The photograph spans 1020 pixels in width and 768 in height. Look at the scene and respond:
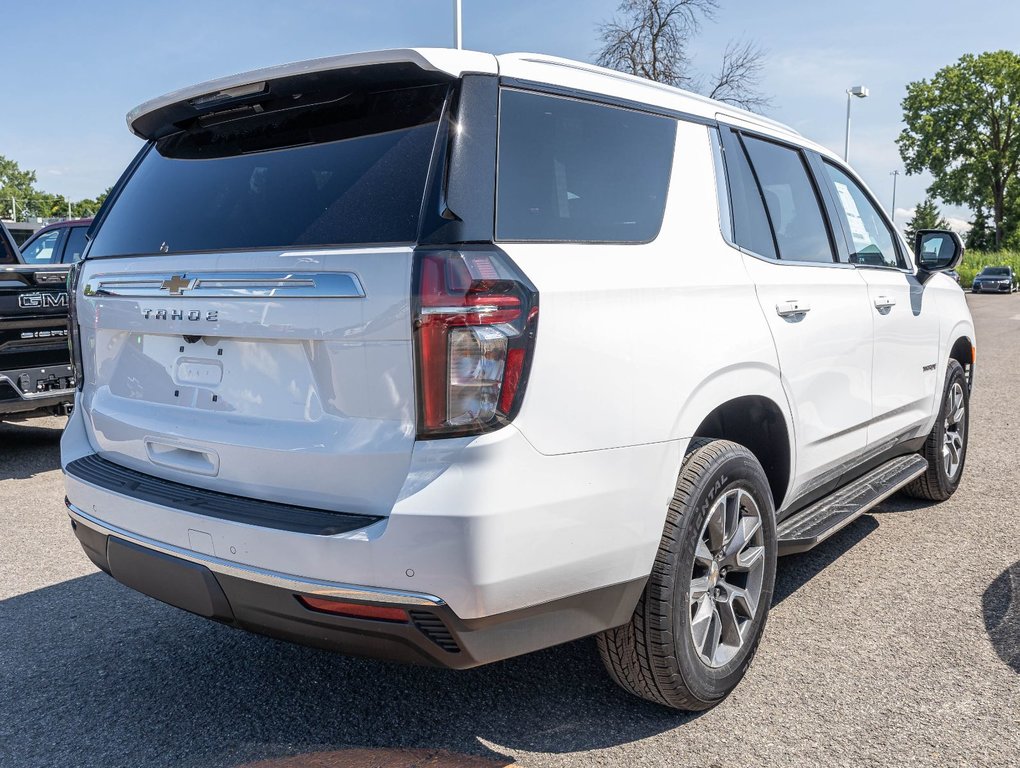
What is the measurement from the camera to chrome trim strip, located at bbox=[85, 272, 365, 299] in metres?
2.31

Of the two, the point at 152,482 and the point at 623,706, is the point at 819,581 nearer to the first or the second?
the point at 623,706

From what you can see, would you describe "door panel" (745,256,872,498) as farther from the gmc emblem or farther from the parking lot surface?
the gmc emblem

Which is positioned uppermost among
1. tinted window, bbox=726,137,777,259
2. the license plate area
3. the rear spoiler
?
the rear spoiler

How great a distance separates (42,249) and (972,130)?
6893 centimetres

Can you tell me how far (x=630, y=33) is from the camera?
19.8m

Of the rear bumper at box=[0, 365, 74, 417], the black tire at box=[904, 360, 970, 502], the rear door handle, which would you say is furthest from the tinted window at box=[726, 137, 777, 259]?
the rear bumper at box=[0, 365, 74, 417]

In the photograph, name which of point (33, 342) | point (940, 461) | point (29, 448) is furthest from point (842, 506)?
point (29, 448)

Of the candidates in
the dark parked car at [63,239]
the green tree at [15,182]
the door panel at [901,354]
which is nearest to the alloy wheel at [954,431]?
the door panel at [901,354]

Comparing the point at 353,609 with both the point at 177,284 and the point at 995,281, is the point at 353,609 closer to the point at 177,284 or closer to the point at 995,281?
the point at 177,284

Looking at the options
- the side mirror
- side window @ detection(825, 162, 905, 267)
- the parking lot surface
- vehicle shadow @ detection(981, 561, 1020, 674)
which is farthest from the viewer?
the side mirror

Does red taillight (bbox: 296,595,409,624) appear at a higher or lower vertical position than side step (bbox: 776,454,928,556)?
higher

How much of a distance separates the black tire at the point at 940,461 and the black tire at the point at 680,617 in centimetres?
270

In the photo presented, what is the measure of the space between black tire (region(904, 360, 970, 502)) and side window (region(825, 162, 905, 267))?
3.18 feet

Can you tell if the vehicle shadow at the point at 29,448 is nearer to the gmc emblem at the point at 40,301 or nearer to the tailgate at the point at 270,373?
the gmc emblem at the point at 40,301
